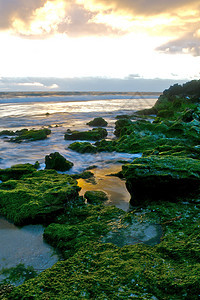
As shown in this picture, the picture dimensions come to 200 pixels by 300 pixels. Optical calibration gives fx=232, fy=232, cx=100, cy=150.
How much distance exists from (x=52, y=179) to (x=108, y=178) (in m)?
1.72

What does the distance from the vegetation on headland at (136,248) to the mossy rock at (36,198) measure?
213mm

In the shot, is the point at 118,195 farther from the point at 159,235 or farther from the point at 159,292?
the point at 159,292

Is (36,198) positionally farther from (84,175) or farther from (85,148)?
(85,148)

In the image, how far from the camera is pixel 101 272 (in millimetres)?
2965

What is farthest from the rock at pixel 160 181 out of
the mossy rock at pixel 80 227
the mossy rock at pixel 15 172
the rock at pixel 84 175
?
the mossy rock at pixel 15 172

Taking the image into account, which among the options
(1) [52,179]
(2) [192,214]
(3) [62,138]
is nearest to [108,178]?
(1) [52,179]

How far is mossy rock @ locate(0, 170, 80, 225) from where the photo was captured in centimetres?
453

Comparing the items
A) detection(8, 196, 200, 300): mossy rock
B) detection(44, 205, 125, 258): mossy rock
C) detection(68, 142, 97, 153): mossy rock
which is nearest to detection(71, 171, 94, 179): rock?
detection(44, 205, 125, 258): mossy rock

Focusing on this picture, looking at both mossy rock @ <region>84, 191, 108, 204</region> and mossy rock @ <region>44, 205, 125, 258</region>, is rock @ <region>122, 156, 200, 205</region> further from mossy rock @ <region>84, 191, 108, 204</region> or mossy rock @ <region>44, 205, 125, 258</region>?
mossy rock @ <region>44, 205, 125, 258</region>

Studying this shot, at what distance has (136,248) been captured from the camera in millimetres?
3451

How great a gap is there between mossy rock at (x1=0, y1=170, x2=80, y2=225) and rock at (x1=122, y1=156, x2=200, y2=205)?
4.51 ft

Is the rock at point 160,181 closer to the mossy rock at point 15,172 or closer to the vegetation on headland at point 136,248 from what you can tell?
the vegetation on headland at point 136,248

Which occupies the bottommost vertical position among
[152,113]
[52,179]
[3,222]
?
[3,222]

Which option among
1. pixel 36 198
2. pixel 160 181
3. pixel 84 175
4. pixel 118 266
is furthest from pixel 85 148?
pixel 118 266
